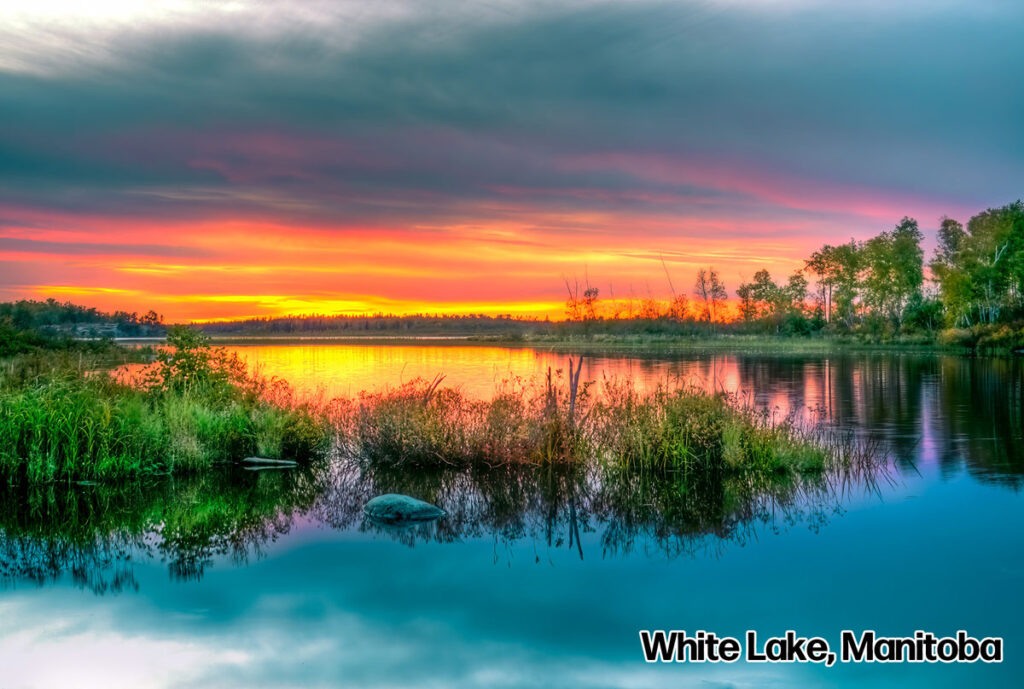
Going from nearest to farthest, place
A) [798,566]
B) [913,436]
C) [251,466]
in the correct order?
[798,566]
[251,466]
[913,436]

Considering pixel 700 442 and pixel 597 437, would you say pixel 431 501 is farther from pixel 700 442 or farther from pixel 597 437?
pixel 700 442

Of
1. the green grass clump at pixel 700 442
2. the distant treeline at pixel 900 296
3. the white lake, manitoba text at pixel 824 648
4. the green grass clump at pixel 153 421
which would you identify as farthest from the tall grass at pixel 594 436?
the distant treeline at pixel 900 296

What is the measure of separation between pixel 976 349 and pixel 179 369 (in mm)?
62157

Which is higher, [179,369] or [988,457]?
[179,369]

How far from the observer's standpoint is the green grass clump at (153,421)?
15.1 m

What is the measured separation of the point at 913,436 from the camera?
848 inches

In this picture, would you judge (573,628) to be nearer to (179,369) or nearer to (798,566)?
(798,566)

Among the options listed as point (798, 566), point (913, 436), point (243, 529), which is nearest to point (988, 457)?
point (913, 436)

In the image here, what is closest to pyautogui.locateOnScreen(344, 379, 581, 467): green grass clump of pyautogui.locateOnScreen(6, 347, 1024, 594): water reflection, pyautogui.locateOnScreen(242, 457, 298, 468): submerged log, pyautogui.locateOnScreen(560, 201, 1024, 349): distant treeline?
pyautogui.locateOnScreen(6, 347, 1024, 594): water reflection

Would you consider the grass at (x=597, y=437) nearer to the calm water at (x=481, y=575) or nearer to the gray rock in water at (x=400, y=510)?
the calm water at (x=481, y=575)

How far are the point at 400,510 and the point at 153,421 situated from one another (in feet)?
21.8

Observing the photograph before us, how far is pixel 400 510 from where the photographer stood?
12.7m

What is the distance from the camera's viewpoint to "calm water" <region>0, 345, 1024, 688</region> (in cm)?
792

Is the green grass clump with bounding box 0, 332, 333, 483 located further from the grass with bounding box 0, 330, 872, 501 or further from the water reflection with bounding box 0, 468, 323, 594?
the water reflection with bounding box 0, 468, 323, 594
